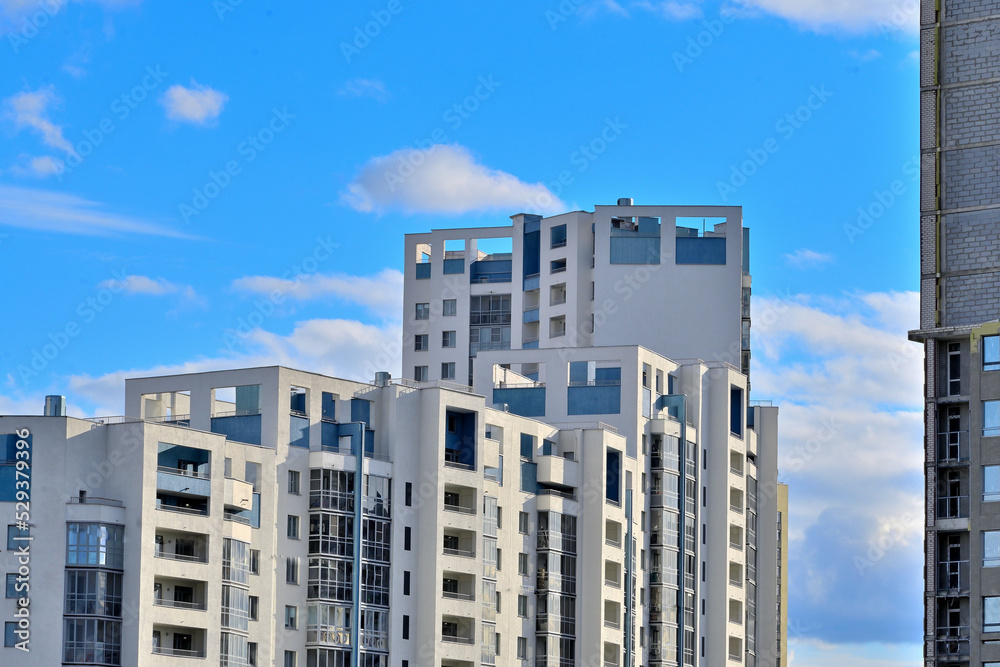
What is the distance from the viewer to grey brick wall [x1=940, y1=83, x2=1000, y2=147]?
8488cm

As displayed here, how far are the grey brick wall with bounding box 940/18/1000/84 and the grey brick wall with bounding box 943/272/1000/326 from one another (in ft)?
31.0

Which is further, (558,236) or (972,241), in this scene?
(558,236)

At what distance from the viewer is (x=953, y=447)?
82250 mm

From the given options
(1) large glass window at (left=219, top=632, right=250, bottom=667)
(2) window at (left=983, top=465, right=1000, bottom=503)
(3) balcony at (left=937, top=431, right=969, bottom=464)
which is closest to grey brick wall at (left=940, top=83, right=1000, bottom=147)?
(3) balcony at (left=937, top=431, right=969, bottom=464)

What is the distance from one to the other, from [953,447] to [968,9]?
66.0 feet

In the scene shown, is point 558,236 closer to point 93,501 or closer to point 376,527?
point 376,527

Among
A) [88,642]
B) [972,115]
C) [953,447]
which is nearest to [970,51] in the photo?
[972,115]

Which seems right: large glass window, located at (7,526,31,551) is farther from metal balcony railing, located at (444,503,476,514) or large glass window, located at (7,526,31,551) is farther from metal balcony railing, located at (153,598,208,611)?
metal balcony railing, located at (444,503,476,514)

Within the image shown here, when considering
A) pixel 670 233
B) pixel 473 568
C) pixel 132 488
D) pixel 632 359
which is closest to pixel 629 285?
pixel 670 233

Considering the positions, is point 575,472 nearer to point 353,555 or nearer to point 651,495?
point 651,495

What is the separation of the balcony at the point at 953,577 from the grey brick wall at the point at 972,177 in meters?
15.7

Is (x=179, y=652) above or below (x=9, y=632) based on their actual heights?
below

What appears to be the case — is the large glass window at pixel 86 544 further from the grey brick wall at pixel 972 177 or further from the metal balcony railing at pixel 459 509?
the grey brick wall at pixel 972 177

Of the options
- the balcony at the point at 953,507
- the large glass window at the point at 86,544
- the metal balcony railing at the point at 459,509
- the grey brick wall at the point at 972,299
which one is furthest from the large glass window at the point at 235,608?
the grey brick wall at the point at 972,299
